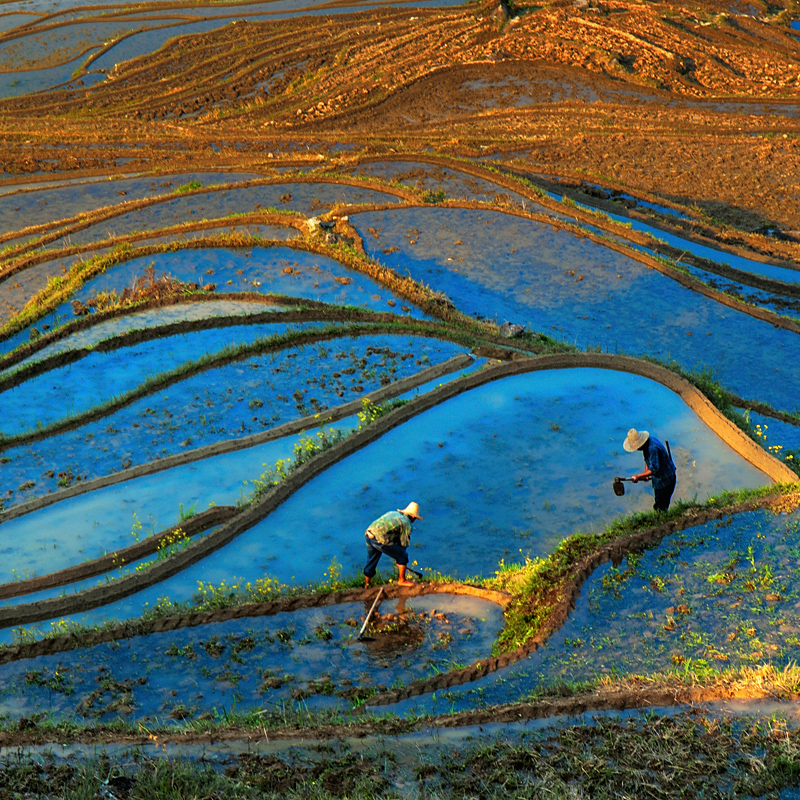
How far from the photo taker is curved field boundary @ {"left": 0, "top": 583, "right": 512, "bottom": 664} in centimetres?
702

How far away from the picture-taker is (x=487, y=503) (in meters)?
9.00

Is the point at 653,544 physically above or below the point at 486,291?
below

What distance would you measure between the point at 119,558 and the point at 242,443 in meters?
2.68

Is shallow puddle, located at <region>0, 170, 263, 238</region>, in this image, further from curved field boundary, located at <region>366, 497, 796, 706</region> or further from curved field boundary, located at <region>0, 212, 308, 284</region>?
curved field boundary, located at <region>366, 497, 796, 706</region>

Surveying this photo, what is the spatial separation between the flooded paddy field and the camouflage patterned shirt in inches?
22.3

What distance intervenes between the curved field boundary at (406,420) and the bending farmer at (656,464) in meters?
0.31

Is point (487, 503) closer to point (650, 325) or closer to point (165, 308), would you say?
point (650, 325)

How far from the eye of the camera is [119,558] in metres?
8.33

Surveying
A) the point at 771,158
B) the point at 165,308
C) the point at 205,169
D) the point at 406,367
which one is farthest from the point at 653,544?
the point at 205,169

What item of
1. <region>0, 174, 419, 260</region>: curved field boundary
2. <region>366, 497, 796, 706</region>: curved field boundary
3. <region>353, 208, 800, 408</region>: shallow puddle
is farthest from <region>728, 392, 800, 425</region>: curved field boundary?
<region>0, 174, 419, 260</region>: curved field boundary

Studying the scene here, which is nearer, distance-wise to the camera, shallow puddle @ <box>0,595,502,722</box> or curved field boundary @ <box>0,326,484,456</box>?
shallow puddle @ <box>0,595,502,722</box>

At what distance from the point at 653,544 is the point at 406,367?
5.76 meters

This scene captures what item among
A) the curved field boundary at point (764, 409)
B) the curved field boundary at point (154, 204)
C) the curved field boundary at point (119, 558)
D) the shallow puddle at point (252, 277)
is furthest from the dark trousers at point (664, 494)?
the curved field boundary at point (154, 204)

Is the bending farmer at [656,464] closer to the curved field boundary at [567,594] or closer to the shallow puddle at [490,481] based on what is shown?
the curved field boundary at [567,594]
